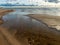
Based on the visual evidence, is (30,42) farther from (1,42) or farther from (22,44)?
(1,42)

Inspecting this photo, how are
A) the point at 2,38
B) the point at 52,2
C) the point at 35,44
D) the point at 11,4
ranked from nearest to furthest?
the point at 35,44, the point at 2,38, the point at 11,4, the point at 52,2

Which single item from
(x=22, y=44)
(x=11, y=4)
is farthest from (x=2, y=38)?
(x=11, y=4)

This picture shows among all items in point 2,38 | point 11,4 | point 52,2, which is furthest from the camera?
point 52,2

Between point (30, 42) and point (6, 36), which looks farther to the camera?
point (6, 36)

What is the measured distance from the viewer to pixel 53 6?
4.55 m

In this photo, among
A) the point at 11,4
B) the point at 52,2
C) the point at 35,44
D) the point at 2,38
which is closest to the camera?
the point at 35,44

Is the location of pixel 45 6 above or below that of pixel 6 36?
below

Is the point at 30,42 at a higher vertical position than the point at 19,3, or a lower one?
higher

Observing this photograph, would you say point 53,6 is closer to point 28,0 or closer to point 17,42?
point 28,0

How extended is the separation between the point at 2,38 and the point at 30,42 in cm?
23

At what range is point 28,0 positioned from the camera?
15.1ft

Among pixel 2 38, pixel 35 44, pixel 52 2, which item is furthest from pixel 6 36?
pixel 52 2

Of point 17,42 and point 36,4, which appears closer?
point 17,42

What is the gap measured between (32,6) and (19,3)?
36cm
